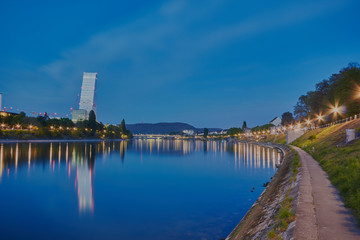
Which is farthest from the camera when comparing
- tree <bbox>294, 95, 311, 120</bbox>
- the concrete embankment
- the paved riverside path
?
tree <bbox>294, 95, 311, 120</bbox>

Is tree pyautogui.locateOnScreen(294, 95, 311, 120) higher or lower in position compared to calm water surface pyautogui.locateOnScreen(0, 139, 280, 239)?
higher

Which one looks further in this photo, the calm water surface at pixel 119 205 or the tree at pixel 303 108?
the tree at pixel 303 108

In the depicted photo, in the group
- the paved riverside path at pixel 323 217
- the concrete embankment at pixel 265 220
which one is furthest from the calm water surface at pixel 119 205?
the paved riverside path at pixel 323 217

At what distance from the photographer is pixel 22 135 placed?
97.4m

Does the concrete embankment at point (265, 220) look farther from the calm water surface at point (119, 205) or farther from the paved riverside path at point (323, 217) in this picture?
the calm water surface at point (119, 205)

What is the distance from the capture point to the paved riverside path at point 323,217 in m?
6.58

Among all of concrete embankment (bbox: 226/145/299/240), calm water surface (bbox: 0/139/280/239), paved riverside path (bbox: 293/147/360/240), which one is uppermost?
paved riverside path (bbox: 293/147/360/240)

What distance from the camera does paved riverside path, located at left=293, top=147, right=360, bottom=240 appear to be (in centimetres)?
658

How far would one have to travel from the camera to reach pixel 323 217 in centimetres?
795

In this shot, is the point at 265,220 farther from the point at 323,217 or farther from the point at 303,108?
the point at 303,108

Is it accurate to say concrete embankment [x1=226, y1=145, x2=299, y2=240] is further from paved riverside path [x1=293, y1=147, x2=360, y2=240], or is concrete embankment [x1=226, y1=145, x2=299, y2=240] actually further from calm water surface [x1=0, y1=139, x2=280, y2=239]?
calm water surface [x1=0, y1=139, x2=280, y2=239]

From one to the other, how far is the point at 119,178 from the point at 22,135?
8665 cm

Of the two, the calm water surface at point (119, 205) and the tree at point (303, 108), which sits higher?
the tree at point (303, 108)

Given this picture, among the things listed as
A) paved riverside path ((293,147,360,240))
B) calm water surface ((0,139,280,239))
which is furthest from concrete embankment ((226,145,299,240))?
calm water surface ((0,139,280,239))
